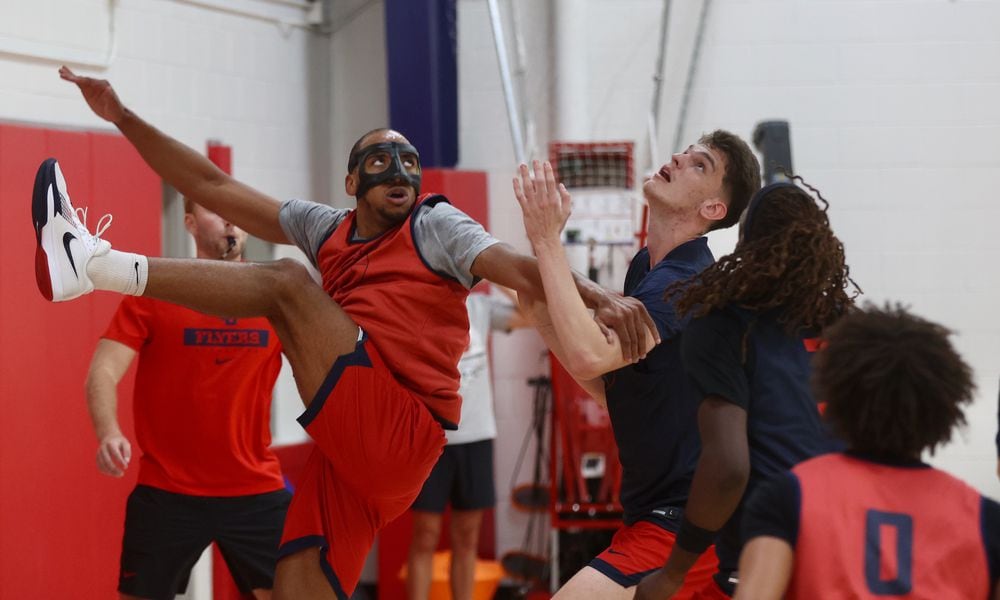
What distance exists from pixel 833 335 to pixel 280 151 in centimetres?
468

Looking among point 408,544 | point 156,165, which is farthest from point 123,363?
point 408,544

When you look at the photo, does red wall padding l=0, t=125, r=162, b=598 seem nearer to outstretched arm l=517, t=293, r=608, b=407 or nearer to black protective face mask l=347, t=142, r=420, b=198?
black protective face mask l=347, t=142, r=420, b=198

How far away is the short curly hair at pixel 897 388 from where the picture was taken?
72.3 inches

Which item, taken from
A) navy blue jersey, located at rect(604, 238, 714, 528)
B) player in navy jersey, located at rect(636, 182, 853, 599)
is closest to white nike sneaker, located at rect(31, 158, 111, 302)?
navy blue jersey, located at rect(604, 238, 714, 528)

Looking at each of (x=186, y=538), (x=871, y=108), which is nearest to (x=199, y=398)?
(x=186, y=538)

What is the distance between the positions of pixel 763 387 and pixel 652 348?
0.59m

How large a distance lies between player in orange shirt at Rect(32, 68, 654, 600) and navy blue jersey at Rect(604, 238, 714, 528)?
0.51ft

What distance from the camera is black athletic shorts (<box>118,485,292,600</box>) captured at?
3.75m

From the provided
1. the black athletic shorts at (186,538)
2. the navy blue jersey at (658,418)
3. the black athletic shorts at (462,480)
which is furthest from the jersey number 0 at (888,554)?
the black athletic shorts at (462,480)

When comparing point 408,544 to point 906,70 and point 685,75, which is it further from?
point 906,70

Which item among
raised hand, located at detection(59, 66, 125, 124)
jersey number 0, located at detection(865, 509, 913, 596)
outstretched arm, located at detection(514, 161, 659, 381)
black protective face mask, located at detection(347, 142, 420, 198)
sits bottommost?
jersey number 0, located at detection(865, 509, 913, 596)

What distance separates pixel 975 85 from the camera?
590 centimetres

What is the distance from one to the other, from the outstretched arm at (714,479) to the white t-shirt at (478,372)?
305cm

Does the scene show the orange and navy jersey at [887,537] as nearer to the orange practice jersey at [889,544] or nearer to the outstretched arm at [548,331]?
the orange practice jersey at [889,544]
